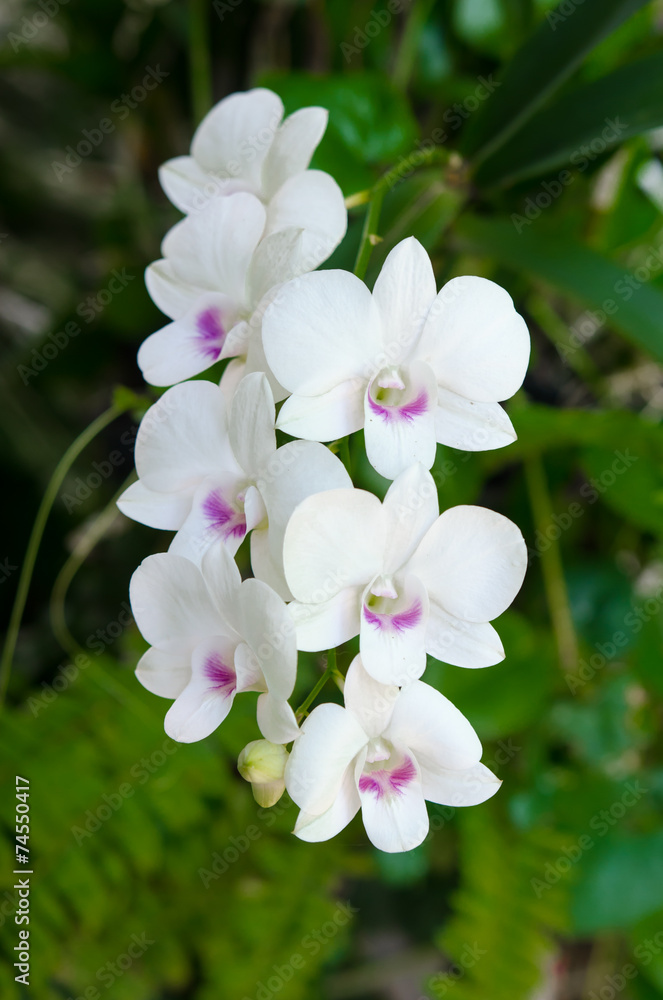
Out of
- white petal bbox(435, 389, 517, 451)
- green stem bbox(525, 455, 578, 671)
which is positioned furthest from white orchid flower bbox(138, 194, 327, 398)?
green stem bbox(525, 455, 578, 671)

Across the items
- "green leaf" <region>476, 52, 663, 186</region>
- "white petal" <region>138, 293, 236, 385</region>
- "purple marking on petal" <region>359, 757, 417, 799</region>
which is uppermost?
"green leaf" <region>476, 52, 663, 186</region>

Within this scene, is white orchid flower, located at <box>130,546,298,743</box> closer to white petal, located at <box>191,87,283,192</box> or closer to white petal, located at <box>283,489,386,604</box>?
white petal, located at <box>283,489,386,604</box>

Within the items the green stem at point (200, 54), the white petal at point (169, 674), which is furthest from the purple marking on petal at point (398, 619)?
the green stem at point (200, 54)

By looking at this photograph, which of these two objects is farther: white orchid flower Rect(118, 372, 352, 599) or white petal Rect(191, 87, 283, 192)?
white petal Rect(191, 87, 283, 192)

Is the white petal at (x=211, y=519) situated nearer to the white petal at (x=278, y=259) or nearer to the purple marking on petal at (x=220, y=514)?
the purple marking on petal at (x=220, y=514)

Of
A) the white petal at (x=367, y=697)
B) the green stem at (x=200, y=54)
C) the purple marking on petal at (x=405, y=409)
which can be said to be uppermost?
the green stem at (x=200, y=54)

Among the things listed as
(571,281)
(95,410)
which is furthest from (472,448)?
(95,410)
